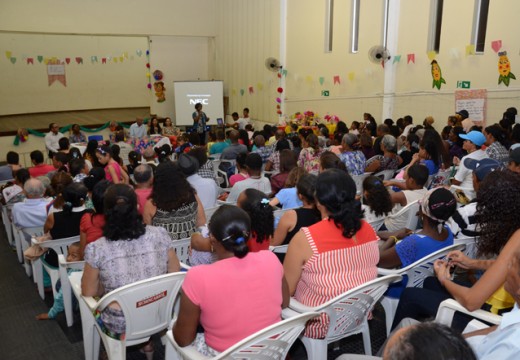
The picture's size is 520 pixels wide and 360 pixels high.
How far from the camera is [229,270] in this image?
182 centimetres

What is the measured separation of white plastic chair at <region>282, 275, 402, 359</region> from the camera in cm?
210

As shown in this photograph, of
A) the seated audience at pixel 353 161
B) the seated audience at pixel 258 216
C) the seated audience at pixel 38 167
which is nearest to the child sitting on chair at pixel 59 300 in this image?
the seated audience at pixel 258 216

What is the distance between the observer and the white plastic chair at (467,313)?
1977 mm

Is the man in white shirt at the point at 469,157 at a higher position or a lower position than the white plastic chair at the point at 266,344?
higher

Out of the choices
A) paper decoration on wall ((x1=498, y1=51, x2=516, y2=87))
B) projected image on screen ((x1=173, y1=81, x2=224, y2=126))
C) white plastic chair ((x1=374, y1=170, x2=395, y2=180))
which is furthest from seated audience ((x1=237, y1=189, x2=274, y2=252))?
projected image on screen ((x1=173, y1=81, x2=224, y2=126))

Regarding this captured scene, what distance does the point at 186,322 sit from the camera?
186 centimetres

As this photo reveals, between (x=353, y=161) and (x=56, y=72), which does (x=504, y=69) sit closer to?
(x=353, y=161)

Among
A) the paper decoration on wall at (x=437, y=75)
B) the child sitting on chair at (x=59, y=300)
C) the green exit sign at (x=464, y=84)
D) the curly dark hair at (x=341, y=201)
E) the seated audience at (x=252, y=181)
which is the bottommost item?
the child sitting on chair at (x=59, y=300)

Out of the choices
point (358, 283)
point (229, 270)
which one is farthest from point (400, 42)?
point (229, 270)

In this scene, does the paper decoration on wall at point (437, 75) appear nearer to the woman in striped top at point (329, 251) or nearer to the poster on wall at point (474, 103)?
the poster on wall at point (474, 103)

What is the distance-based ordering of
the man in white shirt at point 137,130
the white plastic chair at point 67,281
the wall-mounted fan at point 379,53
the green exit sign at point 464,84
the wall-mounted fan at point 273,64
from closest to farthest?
the white plastic chair at point 67,281, the green exit sign at point 464,84, the wall-mounted fan at point 379,53, the man in white shirt at point 137,130, the wall-mounted fan at point 273,64

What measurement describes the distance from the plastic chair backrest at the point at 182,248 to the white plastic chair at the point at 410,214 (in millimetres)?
1584

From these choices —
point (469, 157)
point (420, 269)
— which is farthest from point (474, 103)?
point (420, 269)

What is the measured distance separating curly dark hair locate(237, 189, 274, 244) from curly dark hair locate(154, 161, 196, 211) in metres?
0.68
